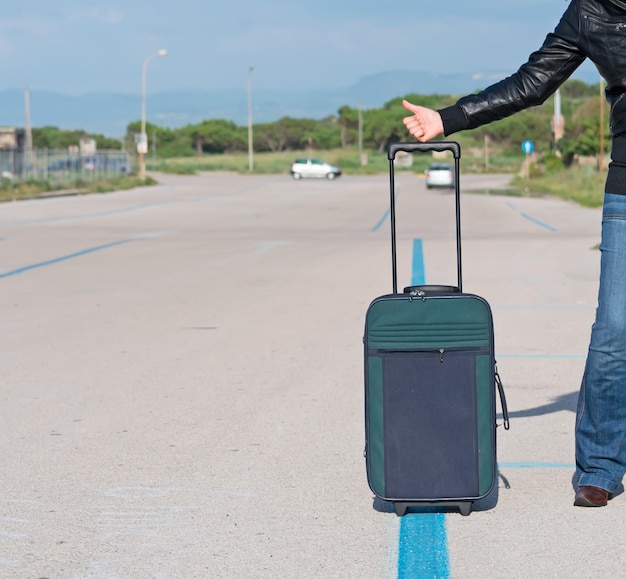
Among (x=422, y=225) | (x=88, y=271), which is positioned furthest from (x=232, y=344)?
(x=422, y=225)

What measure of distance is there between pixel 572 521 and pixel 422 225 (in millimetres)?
22413

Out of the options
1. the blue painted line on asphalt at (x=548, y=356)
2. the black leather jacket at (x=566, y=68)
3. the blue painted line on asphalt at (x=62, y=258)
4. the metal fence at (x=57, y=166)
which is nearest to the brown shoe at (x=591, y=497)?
the black leather jacket at (x=566, y=68)

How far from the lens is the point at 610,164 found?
4793 millimetres

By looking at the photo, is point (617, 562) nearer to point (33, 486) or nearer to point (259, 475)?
point (259, 475)

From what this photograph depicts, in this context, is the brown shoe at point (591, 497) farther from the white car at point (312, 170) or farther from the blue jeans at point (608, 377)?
the white car at point (312, 170)

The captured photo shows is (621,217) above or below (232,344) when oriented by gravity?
above

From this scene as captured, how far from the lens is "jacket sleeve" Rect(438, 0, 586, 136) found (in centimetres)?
484

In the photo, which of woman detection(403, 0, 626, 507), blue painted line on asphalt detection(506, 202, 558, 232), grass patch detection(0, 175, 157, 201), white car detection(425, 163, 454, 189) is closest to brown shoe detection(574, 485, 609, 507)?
woman detection(403, 0, 626, 507)

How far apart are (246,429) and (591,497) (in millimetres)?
2049

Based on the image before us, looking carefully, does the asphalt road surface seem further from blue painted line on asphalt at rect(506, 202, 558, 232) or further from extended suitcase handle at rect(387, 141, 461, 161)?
blue painted line on asphalt at rect(506, 202, 558, 232)

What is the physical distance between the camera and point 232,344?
367 inches

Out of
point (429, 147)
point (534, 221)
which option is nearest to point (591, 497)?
point (429, 147)

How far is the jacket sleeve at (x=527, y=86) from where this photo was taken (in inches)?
191

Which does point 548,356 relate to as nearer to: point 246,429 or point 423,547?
point 246,429
